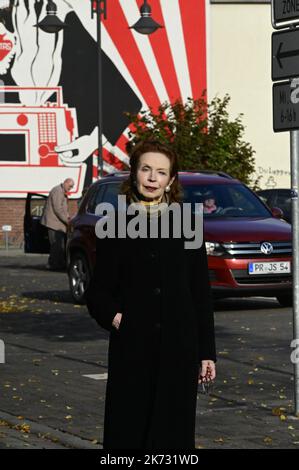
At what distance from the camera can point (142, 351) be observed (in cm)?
566

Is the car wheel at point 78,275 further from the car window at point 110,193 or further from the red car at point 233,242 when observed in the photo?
the car window at point 110,193

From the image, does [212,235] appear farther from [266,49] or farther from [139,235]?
[266,49]

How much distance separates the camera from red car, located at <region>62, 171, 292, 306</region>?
16.6 meters

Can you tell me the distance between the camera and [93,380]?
36.4ft

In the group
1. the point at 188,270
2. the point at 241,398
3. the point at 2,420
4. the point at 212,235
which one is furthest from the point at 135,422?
the point at 212,235

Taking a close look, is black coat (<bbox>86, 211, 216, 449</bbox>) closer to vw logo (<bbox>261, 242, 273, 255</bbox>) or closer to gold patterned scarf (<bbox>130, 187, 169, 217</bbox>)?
gold patterned scarf (<bbox>130, 187, 169, 217</bbox>)

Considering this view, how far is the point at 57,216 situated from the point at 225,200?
8239 millimetres

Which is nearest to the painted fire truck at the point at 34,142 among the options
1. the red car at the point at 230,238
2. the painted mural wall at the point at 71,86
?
the painted mural wall at the point at 71,86

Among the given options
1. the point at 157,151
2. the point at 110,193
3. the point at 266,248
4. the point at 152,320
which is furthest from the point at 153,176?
the point at 110,193

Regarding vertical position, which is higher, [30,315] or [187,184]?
[187,184]

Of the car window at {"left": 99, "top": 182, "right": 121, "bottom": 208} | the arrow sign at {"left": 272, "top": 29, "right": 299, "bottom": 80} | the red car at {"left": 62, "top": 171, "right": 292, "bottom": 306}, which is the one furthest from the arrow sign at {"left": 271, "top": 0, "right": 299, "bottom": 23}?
the car window at {"left": 99, "top": 182, "right": 121, "bottom": 208}

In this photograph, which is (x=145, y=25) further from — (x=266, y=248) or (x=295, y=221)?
(x=295, y=221)

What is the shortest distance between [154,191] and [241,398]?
4677 mm

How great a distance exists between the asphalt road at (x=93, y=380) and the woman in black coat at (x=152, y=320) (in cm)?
237
